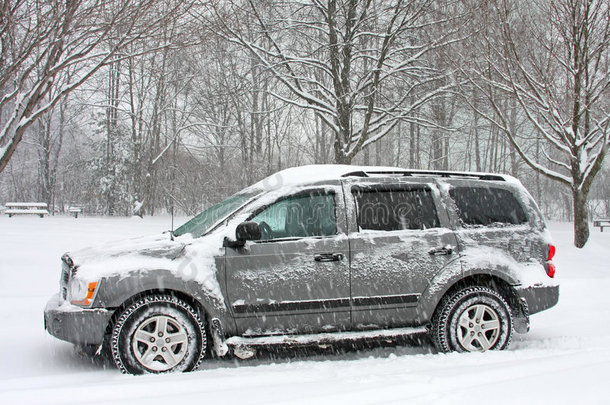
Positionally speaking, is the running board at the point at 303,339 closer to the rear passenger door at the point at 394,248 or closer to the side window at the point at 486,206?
the rear passenger door at the point at 394,248

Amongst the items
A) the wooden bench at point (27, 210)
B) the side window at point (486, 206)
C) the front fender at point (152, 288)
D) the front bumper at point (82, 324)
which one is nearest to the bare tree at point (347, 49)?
the side window at point (486, 206)

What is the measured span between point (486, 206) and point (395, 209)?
3.38ft

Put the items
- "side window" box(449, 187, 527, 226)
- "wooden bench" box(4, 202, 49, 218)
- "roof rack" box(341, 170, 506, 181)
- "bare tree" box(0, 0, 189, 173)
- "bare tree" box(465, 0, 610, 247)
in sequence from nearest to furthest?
"roof rack" box(341, 170, 506, 181) < "side window" box(449, 187, 527, 226) < "bare tree" box(0, 0, 189, 173) < "bare tree" box(465, 0, 610, 247) < "wooden bench" box(4, 202, 49, 218)

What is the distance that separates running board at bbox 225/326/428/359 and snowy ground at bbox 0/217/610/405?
7.4 inches

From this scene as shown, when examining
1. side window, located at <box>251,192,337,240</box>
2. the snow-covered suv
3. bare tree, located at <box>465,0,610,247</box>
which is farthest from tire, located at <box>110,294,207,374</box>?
bare tree, located at <box>465,0,610,247</box>

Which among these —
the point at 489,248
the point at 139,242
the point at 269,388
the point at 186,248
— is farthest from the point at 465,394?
the point at 139,242

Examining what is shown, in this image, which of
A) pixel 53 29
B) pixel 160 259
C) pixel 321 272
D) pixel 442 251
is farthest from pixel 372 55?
pixel 160 259

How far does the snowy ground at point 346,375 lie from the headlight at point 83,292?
63 cm

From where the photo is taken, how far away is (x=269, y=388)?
12.4ft

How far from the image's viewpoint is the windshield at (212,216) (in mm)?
4848

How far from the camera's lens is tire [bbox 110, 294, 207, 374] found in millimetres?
4246

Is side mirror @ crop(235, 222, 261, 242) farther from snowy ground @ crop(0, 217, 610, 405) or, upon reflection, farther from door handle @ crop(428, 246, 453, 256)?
door handle @ crop(428, 246, 453, 256)

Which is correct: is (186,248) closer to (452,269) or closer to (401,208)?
(401,208)

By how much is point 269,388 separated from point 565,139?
12558 millimetres
